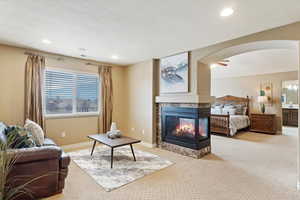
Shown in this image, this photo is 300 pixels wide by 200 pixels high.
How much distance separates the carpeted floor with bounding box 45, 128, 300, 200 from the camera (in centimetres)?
218

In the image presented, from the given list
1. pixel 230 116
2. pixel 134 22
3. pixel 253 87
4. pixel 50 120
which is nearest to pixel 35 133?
pixel 50 120

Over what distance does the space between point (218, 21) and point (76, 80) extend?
12.9 feet

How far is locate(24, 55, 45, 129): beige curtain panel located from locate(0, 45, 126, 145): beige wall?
0.12 m

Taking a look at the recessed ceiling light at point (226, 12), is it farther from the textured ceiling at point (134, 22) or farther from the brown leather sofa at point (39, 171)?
the brown leather sofa at point (39, 171)

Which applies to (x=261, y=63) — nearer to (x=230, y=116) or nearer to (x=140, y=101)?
(x=230, y=116)

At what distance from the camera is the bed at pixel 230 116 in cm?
575

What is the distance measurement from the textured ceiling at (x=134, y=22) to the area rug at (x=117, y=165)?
251cm

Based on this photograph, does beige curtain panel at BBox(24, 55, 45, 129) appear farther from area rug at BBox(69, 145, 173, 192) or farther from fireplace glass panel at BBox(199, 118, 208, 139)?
fireplace glass panel at BBox(199, 118, 208, 139)

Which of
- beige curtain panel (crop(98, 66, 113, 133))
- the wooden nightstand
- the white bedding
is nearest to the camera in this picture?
beige curtain panel (crop(98, 66, 113, 133))

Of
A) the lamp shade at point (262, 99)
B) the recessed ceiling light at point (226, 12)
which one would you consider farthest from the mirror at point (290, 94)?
the recessed ceiling light at point (226, 12)

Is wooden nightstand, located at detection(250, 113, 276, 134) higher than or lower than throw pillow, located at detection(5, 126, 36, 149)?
lower

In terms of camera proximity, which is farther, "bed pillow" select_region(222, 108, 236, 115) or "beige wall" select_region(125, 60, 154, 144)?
"bed pillow" select_region(222, 108, 236, 115)

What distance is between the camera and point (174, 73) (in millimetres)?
Result: 4125

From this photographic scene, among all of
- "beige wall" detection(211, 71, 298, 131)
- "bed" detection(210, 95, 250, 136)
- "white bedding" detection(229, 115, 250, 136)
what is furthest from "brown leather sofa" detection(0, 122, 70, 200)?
"beige wall" detection(211, 71, 298, 131)
